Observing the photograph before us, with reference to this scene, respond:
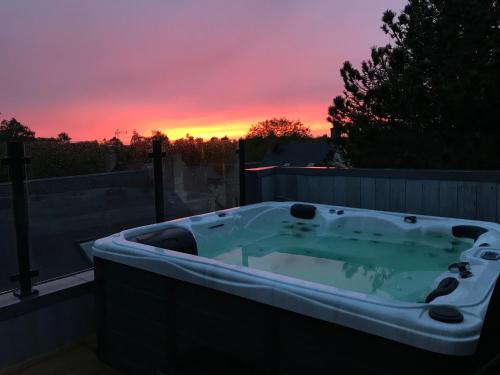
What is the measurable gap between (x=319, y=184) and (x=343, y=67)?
3838mm

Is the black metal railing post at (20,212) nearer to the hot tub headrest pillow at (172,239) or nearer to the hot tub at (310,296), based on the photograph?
the hot tub at (310,296)

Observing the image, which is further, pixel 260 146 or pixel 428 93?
pixel 260 146

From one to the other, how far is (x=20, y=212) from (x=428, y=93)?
5532 millimetres

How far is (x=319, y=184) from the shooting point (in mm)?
4094

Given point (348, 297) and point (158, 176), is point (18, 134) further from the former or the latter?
point (348, 297)

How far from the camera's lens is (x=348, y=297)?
138cm

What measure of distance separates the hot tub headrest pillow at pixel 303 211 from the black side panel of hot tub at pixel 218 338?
1.87 meters

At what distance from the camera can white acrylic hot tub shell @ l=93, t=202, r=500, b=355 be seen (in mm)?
1195

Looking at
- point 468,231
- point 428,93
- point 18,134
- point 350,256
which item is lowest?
point 350,256

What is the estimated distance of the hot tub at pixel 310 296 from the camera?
1.26m

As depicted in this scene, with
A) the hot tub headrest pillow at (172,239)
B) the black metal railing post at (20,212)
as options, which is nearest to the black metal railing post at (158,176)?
the hot tub headrest pillow at (172,239)

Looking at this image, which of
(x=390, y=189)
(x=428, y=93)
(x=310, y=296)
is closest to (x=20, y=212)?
(x=310, y=296)

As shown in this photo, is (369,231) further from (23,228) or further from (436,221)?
(23,228)

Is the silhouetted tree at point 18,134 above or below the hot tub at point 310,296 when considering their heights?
above
